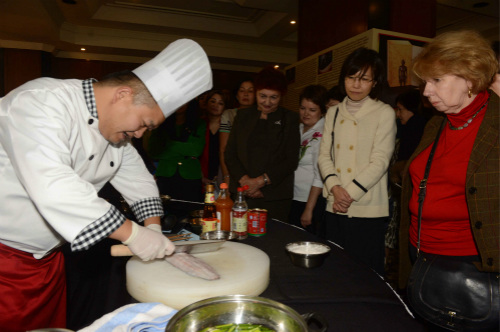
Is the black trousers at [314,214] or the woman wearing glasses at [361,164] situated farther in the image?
the black trousers at [314,214]

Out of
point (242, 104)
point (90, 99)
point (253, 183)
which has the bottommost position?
point (253, 183)

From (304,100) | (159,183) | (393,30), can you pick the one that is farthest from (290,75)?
(159,183)

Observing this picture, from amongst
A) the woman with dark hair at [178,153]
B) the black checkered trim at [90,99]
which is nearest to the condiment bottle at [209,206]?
the black checkered trim at [90,99]

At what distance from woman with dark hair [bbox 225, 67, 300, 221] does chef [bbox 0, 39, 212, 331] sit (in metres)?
1.14

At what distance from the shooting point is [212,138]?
3.50 metres

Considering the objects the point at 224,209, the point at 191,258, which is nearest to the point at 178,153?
the point at 224,209

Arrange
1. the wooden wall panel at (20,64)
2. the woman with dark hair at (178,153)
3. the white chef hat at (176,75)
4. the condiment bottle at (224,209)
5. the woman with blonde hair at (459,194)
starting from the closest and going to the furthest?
the white chef hat at (176,75) → the woman with blonde hair at (459,194) → the condiment bottle at (224,209) → the woman with dark hair at (178,153) → the wooden wall panel at (20,64)

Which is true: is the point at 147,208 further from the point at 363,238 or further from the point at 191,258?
the point at 363,238

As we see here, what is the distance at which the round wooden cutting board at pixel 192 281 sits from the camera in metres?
0.93

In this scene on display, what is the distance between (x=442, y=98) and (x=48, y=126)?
54.5 inches

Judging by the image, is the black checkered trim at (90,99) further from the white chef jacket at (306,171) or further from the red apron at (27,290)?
the white chef jacket at (306,171)

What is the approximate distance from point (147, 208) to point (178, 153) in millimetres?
1440

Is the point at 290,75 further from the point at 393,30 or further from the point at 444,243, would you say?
the point at 444,243

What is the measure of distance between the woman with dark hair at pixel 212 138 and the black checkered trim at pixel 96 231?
7.73ft
